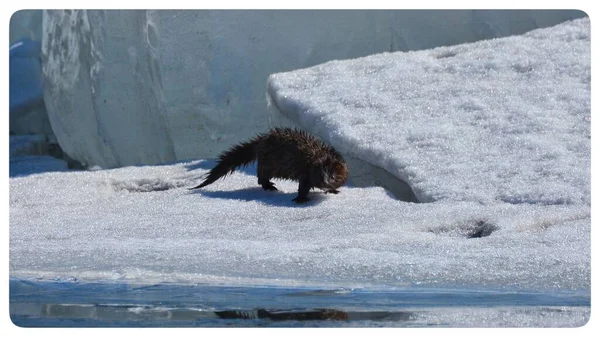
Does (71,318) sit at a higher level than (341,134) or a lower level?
higher

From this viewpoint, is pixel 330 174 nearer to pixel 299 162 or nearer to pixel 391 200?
pixel 299 162

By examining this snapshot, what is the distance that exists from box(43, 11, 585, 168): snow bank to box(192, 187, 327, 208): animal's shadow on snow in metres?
3.13

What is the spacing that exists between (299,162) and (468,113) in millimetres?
1451

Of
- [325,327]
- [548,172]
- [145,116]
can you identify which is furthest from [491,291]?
[145,116]

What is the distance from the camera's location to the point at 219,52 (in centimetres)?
905

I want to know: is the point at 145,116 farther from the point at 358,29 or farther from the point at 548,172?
the point at 548,172

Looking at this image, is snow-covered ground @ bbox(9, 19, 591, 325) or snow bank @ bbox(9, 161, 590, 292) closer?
snow bank @ bbox(9, 161, 590, 292)

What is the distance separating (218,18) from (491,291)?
18.9 feet

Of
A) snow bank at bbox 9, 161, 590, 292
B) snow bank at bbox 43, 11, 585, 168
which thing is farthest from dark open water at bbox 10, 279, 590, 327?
snow bank at bbox 43, 11, 585, 168

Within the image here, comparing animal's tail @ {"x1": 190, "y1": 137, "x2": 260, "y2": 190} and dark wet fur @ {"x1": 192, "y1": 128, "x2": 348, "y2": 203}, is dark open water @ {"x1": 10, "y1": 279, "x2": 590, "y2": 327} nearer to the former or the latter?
dark wet fur @ {"x1": 192, "y1": 128, "x2": 348, "y2": 203}

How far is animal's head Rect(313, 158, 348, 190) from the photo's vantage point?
18.4 feet

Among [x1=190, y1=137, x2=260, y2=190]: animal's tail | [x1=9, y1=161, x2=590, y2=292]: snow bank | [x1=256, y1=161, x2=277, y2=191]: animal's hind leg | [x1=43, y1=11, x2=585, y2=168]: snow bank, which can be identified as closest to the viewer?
[x1=9, y1=161, x2=590, y2=292]: snow bank

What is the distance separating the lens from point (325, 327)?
121 inches

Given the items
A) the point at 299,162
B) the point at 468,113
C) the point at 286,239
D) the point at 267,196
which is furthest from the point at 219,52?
the point at 286,239
